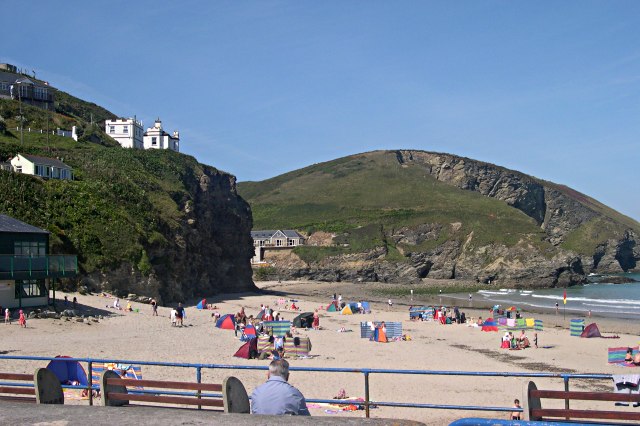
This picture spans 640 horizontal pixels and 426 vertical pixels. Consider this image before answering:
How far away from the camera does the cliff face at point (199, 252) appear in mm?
46375

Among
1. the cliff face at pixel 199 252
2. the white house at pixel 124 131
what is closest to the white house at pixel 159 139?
the white house at pixel 124 131

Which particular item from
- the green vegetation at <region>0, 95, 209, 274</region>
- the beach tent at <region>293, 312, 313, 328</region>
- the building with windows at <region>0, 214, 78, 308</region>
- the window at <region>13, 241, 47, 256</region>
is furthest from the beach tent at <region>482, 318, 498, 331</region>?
the window at <region>13, 241, 47, 256</region>

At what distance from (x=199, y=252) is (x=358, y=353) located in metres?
38.1

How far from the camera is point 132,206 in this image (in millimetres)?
52906

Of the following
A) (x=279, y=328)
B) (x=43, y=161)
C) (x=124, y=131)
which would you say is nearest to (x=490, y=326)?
(x=279, y=328)

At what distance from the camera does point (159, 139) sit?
90.5m

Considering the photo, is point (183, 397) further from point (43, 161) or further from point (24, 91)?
point (24, 91)

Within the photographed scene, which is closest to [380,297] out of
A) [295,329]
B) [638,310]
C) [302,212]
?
[638,310]

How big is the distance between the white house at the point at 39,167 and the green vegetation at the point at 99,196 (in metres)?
1.58

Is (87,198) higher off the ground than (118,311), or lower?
higher

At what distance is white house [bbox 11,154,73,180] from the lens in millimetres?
49656

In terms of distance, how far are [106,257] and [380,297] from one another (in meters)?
38.9

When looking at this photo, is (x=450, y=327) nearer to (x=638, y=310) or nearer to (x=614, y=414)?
(x=638, y=310)

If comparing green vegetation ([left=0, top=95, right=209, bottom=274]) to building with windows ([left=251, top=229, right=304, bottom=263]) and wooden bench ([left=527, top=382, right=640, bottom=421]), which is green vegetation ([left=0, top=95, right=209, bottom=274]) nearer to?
wooden bench ([left=527, top=382, right=640, bottom=421])
